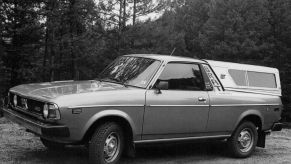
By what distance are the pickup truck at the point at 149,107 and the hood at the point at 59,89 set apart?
0.05ft

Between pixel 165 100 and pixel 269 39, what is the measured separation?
31.0 meters

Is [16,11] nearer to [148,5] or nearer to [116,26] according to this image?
[116,26]

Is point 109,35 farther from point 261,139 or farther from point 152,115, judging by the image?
point 152,115

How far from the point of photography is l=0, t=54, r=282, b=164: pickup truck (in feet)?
19.3

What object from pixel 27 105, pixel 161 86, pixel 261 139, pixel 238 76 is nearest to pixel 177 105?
pixel 161 86

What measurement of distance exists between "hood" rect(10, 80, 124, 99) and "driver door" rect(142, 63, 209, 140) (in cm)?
68

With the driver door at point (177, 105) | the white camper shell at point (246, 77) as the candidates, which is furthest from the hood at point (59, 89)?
the white camper shell at point (246, 77)

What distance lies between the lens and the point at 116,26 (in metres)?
29.3

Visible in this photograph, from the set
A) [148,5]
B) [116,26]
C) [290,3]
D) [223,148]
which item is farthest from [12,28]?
[290,3]

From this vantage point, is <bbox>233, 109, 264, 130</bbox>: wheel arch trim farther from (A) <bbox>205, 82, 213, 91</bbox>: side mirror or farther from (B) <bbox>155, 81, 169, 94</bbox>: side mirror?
(B) <bbox>155, 81, 169, 94</bbox>: side mirror

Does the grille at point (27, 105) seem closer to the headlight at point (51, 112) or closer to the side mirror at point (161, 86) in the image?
the headlight at point (51, 112)

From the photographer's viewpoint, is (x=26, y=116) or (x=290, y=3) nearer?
(x=26, y=116)

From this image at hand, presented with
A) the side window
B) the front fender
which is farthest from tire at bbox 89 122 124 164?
the side window

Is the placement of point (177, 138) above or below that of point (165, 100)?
below
